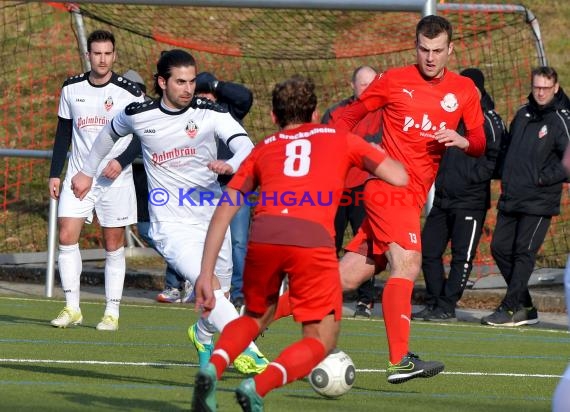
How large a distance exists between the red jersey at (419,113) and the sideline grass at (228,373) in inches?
54.4

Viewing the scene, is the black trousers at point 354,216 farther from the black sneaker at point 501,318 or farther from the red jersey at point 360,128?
the red jersey at point 360,128

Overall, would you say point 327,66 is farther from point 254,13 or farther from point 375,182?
point 375,182

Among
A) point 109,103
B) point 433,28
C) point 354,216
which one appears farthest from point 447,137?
point 354,216

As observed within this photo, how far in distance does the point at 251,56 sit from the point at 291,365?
11.5 m

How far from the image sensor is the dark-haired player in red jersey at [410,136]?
8.36 meters

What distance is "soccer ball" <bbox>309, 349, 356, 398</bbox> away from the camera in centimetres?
707

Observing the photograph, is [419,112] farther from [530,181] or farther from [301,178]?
[530,181]

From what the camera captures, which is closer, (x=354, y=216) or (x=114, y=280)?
(x=114, y=280)

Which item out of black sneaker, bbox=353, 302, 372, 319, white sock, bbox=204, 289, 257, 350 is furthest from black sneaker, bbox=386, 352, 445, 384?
black sneaker, bbox=353, 302, 372, 319

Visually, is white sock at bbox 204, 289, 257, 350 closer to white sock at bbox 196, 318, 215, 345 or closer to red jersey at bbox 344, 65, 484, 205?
white sock at bbox 196, 318, 215, 345

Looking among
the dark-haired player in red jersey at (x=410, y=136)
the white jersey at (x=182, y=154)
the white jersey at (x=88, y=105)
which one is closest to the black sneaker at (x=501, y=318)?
the white jersey at (x=88, y=105)

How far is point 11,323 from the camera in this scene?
433 inches

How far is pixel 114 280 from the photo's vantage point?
437 inches

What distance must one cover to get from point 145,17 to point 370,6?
201 inches
